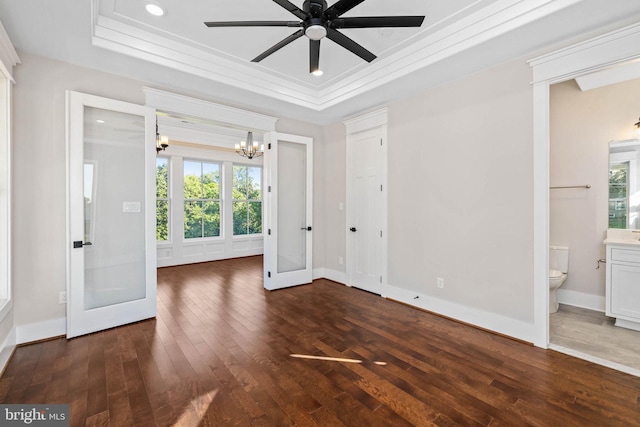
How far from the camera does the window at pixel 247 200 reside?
7711mm

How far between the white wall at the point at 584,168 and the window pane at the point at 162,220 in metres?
7.26

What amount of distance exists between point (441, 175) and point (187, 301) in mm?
3869

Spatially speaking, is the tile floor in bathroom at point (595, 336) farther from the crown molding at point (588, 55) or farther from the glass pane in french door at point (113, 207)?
the glass pane in french door at point (113, 207)

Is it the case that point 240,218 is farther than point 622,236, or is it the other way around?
point 240,218

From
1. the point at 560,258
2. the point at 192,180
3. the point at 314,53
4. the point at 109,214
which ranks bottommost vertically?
the point at 560,258

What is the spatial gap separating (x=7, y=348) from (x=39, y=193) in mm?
1434

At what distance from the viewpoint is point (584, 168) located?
148 inches

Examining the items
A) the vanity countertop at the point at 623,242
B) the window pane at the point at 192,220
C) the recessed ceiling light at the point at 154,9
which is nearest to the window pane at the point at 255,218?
the window pane at the point at 192,220

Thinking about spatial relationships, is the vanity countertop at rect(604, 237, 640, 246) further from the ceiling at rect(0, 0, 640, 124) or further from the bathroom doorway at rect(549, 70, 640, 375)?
the ceiling at rect(0, 0, 640, 124)

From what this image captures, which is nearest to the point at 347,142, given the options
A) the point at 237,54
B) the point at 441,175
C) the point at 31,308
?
the point at 441,175

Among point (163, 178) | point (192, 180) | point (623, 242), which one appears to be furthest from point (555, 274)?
point (163, 178)

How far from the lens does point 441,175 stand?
3.59 m

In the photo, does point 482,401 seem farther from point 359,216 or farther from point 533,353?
point 359,216

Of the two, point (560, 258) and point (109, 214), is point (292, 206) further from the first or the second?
point (560, 258)
